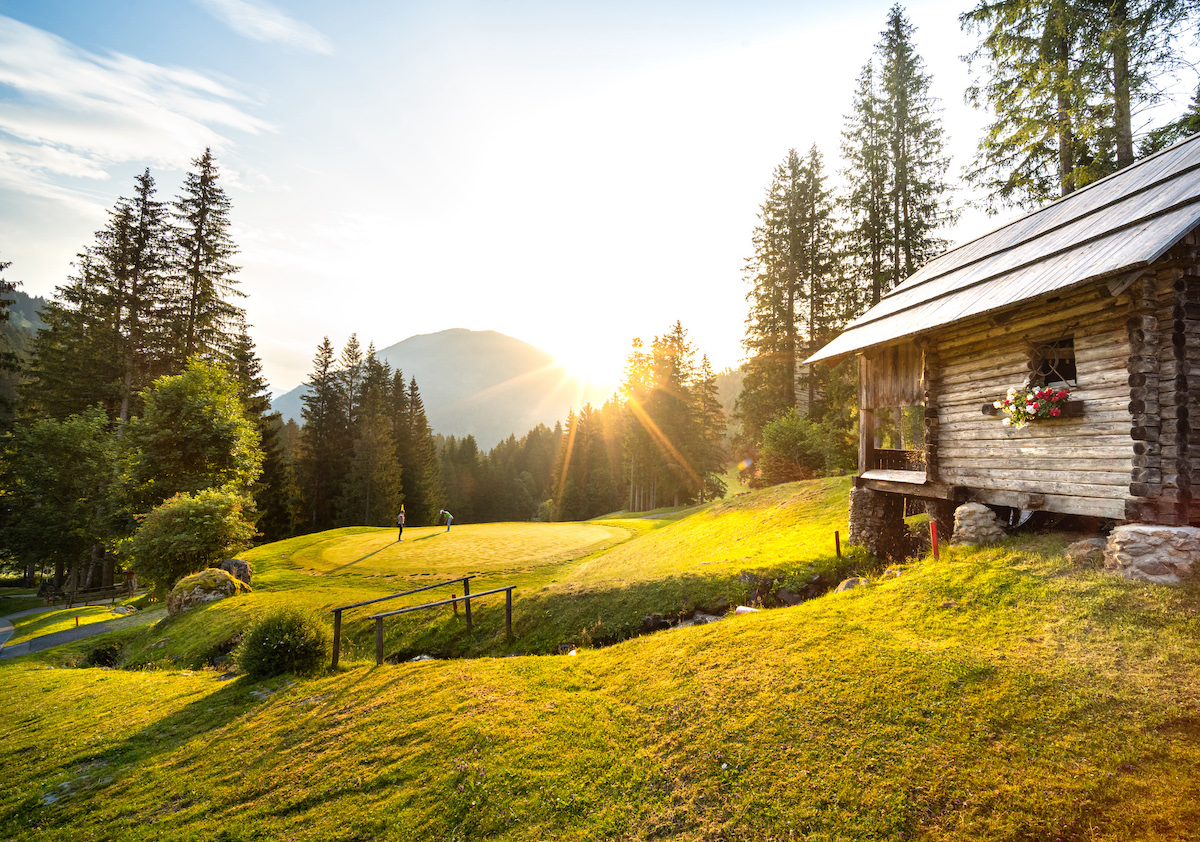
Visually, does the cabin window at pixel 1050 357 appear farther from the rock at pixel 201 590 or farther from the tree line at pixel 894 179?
the rock at pixel 201 590

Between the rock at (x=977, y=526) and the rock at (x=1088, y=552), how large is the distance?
156cm

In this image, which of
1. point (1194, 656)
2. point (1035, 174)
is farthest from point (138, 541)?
point (1035, 174)

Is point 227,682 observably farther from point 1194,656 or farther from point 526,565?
point 1194,656

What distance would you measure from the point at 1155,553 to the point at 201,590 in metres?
26.8

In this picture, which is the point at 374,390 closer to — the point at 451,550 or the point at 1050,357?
the point at 451,550

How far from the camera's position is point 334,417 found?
167 feet

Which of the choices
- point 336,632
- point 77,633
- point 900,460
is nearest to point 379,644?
point 336,632

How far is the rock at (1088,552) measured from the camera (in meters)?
8.26

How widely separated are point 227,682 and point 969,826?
13.2 metres

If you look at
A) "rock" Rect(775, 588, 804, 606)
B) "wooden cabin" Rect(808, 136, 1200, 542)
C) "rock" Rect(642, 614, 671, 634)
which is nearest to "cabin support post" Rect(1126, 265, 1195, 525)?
"wooden cabin" Rect(808, 136, 1200, 542)

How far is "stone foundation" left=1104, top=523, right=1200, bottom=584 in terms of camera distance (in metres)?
7.30

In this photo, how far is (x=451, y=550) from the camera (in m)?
23.7

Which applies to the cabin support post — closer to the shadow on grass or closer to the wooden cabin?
the wooden cabin

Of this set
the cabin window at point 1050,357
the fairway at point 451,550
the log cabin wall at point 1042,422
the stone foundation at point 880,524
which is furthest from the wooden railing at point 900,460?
the fairway at point 451,550
